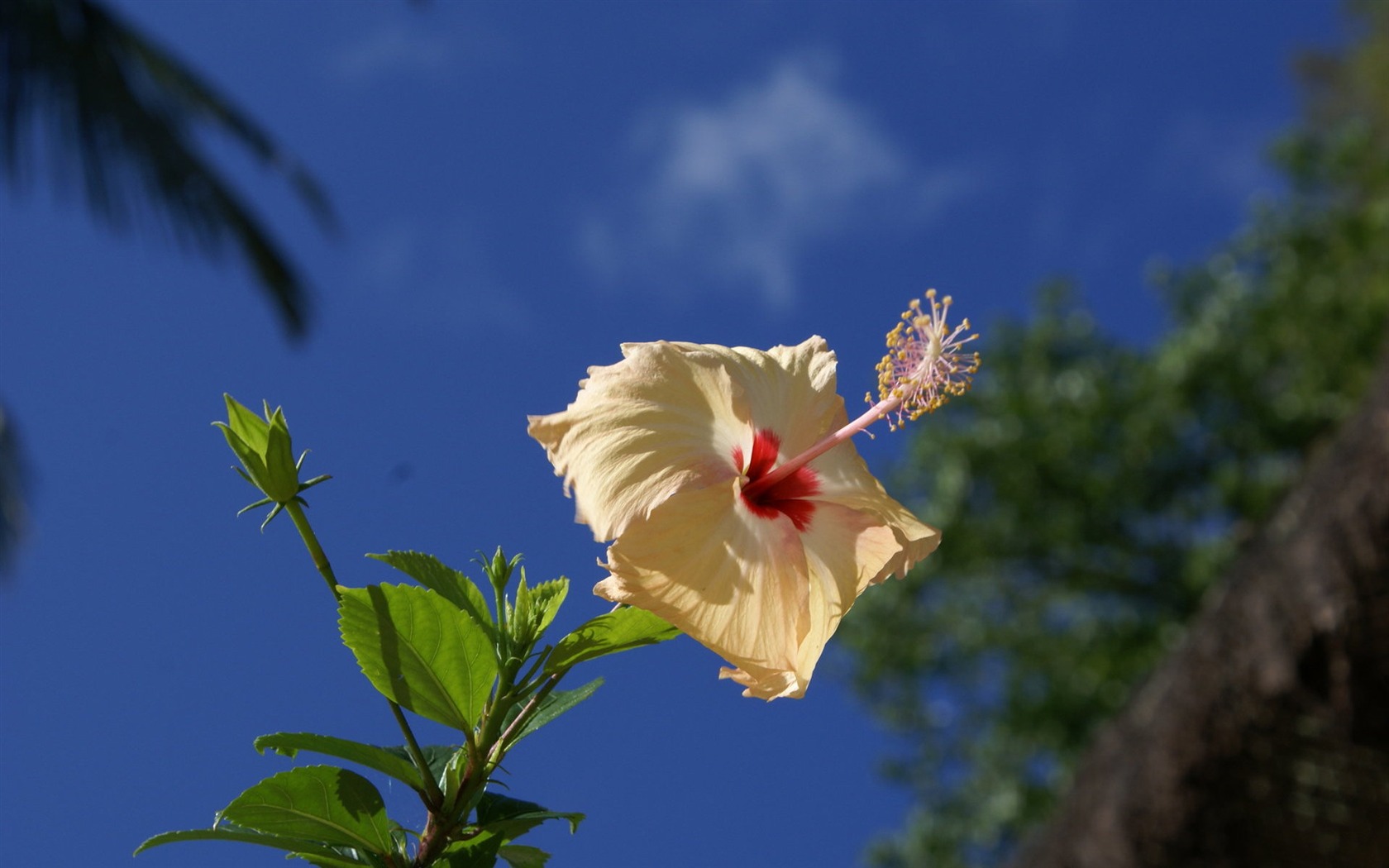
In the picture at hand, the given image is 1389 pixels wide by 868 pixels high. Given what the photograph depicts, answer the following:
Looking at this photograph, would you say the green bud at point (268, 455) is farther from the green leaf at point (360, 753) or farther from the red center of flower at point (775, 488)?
the red center of flower at point (775, 488)

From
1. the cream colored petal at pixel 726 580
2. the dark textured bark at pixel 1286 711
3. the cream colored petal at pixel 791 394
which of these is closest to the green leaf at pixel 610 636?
the cream colored petal at pixel 726 580

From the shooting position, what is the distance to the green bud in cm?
58

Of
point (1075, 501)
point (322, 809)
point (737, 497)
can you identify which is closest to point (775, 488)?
point (737, 497)

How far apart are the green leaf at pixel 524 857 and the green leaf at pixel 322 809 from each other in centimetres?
6

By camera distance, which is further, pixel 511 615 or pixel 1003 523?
pixel 1003 523

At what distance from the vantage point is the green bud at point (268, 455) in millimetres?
577

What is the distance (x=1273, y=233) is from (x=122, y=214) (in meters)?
6.79

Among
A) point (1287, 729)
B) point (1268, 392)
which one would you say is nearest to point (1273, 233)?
point (1268, 392)

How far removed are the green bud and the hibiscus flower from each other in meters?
0.12

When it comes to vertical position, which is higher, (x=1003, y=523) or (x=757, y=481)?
(x=1003, y=523)

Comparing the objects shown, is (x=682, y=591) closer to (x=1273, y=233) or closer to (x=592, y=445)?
(x=592, y=445)

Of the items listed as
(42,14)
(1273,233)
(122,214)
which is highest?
(1273,233)

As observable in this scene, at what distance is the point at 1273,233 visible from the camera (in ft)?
26.1

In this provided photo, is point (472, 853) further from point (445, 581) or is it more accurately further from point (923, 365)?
point (923, 365)
